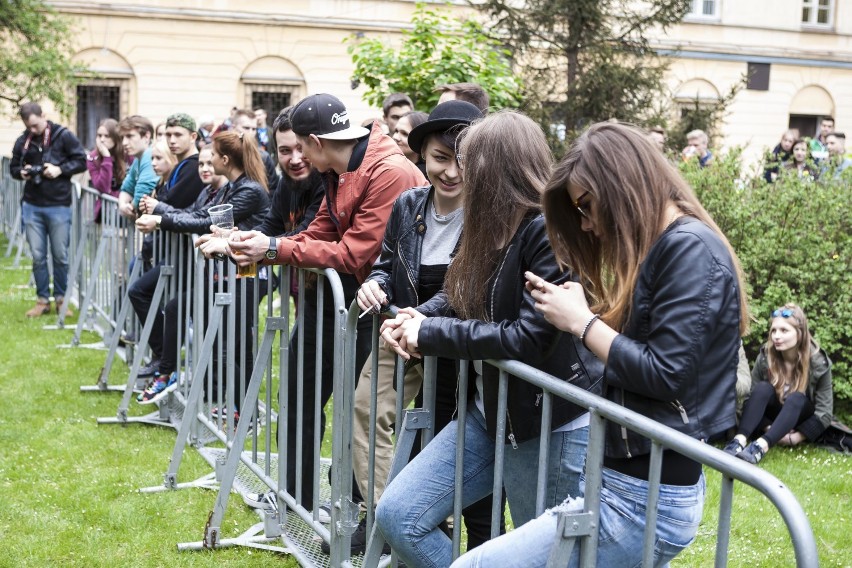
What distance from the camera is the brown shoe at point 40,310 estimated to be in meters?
10.8

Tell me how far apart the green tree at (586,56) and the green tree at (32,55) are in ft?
23.9

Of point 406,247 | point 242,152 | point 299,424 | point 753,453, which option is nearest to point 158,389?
point 242,152

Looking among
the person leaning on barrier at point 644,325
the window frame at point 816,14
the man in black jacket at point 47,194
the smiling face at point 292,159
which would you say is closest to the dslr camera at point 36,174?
the man in black jacket at point 47,194

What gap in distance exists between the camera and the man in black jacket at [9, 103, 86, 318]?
10.7 m

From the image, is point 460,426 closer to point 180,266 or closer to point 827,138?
point 180,266

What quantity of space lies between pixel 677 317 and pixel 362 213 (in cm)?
232

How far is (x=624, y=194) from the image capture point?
98.8 inches

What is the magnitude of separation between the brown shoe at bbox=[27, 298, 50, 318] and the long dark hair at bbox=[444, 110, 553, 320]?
8720 millimetres

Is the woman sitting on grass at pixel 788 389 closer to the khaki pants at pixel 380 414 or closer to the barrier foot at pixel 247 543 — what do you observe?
the khaki pants at pixel 380 414

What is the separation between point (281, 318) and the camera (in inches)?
185

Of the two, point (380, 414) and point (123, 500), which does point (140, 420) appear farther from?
point (380, 414)

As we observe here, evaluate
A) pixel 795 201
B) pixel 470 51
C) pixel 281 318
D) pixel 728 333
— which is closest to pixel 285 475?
pixel 281 318

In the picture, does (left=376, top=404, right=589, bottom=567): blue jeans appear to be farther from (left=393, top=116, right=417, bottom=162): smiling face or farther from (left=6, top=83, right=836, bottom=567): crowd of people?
(left=393, top=116, right=417, bottom=162): smiling face

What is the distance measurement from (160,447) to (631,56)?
11.9m
